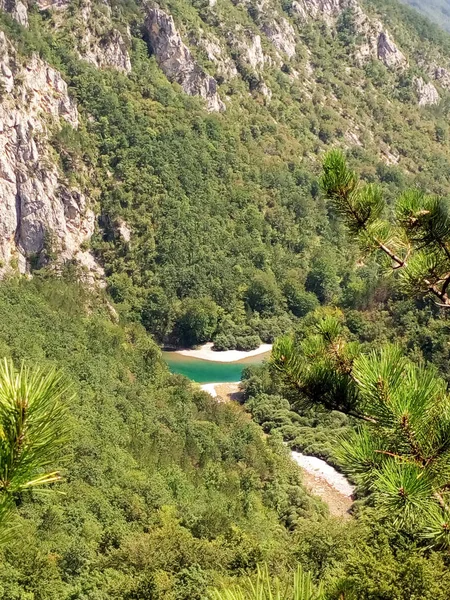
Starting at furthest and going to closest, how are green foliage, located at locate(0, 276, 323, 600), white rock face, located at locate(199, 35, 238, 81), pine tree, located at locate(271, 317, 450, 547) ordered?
white rock face, located at locate(199, 35, 238, 81)
green foliage, located at locate(0, 276, 323, 600)
pine tree, located at locate(271, 317, 450, 547)

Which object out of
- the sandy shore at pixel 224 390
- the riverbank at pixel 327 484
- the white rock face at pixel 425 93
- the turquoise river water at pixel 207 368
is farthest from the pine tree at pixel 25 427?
the white rock face at pixel 425 93

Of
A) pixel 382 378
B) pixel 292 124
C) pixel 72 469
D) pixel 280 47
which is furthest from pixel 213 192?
pixel 382 378

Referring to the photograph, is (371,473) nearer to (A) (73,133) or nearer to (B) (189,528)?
(B) (189,528)

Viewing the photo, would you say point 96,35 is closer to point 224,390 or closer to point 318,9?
point 224,390

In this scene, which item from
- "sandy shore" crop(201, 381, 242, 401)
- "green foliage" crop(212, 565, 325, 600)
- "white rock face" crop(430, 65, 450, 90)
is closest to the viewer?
"green foliage" crop(212, 565, 325, 600)

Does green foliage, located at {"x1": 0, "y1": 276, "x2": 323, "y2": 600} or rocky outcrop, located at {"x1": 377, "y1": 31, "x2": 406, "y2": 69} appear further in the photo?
rocky outcrop, located at {"x1": 377, "y1": 31, "x2": 406, "y2": 69}

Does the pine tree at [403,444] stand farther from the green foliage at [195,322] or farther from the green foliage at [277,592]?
the green foliage at [195,322]

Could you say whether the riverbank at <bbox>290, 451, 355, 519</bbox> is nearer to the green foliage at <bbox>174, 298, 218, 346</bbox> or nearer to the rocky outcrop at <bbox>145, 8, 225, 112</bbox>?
the green foliage at <bbox>174, 298, 218, 346</bbox>

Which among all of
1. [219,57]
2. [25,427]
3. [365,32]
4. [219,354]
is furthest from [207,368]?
[365,32]

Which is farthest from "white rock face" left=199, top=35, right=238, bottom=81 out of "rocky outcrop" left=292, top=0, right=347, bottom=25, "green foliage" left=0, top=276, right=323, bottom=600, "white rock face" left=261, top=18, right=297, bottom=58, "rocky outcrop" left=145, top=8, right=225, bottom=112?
"green foliage" left=0, top=276, right=323, bottom=600

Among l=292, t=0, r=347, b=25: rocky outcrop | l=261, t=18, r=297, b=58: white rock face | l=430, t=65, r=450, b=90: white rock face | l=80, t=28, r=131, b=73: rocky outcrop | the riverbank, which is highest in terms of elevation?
l=430, t=65, r=450, b=90: white rock face
